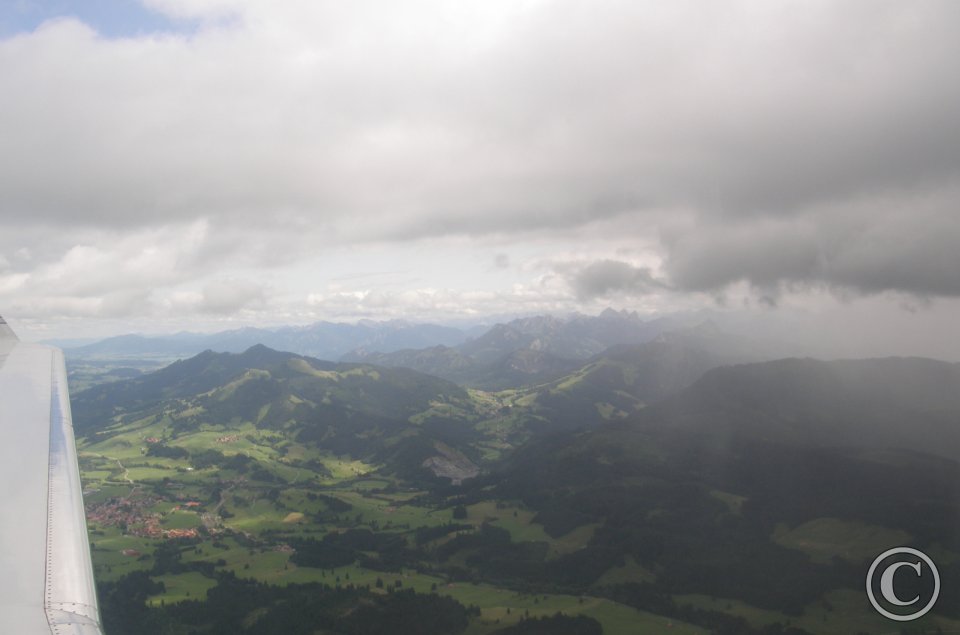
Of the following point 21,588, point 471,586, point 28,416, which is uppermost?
point 28,416

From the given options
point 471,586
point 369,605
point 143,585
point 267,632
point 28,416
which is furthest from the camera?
point 471,586

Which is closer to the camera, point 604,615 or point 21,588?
point 21,588

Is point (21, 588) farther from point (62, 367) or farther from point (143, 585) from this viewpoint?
point (143, 585)

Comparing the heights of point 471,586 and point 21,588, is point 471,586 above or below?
below

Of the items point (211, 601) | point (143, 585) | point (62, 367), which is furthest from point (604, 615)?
point (62, 367)

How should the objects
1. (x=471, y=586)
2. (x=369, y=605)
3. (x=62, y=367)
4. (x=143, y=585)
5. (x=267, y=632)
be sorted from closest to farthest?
(x=62, y=367) < (x=267, y=632) < (x=369, y=605) < (x=143, y=585) < (x=471, y=586)

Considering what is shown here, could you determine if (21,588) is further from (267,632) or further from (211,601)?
(211,601)
